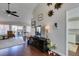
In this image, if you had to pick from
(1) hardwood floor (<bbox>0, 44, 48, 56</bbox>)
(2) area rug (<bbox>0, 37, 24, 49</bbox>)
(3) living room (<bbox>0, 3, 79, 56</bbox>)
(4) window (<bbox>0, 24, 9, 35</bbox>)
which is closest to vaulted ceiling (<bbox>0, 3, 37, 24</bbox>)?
(3) living room (<bbox>0, 3, 79, 56</bbox>)

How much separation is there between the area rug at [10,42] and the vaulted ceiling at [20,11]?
1.66ft

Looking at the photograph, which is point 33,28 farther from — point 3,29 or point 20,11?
point 3,29

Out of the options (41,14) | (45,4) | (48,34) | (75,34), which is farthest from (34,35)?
(75,34)

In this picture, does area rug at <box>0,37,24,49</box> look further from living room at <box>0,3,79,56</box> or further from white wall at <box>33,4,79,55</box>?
white wall at <box>33,4,79,55</box>

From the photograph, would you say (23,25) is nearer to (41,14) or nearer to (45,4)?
(41,14)

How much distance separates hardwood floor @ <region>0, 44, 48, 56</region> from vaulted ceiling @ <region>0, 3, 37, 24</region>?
707mm

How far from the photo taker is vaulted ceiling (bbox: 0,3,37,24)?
2.82m

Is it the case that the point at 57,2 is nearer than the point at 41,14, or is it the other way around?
the point at 57,2

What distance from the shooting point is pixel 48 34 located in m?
3.05


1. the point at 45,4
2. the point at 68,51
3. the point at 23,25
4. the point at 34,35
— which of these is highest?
the point at 45,4

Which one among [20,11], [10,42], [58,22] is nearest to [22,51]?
[10,42]

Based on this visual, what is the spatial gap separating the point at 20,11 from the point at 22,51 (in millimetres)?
1064

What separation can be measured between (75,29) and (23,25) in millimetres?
1360

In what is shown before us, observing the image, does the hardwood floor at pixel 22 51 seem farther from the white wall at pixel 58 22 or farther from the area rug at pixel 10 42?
the white wall at pixel 58 22
